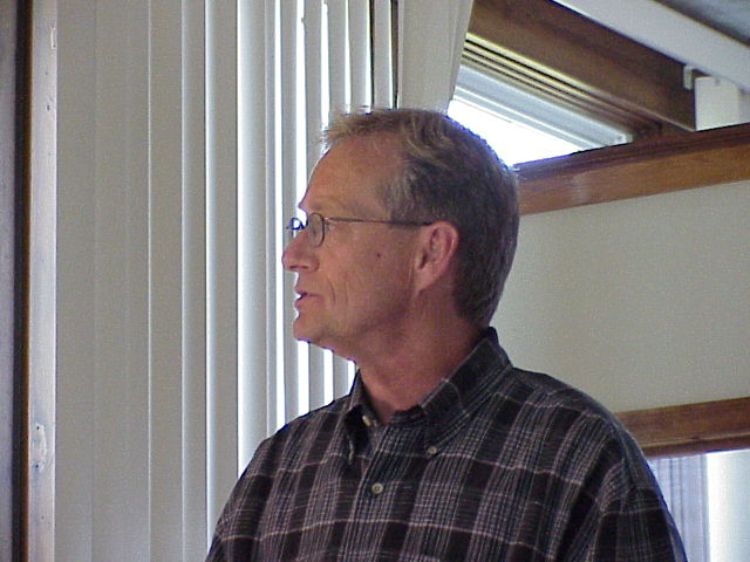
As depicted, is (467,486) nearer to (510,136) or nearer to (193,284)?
(193,284)

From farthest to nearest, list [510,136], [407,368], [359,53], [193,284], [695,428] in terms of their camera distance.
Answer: [510,136]
[359,53]
[193,284]
[695,428]
[407,368]

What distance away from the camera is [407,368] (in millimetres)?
1918

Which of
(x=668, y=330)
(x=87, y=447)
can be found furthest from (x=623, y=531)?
(x=87, y=447)

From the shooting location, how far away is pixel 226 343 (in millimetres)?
2740

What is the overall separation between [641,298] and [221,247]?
79 centimetres

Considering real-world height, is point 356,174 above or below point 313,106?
below

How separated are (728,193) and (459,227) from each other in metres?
0.74

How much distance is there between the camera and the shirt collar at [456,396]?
1.84 metres

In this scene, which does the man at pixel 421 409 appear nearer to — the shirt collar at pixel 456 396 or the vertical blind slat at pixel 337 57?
the shirt collar at pixel 456 396

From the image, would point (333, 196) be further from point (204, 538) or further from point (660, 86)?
point (660, 86)

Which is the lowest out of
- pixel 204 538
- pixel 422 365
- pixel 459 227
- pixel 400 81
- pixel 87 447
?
pixel 204 538

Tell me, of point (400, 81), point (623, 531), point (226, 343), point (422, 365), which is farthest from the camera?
point (400, 81)

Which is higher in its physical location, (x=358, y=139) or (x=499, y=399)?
(x=358, y=139)

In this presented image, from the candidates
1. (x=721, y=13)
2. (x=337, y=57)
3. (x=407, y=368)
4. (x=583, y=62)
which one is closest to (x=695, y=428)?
(x=407, y=368)
